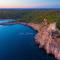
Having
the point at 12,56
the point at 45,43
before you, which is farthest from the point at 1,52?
the point at 45,43

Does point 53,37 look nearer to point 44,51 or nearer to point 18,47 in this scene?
point 44,51

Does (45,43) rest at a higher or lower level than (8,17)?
higher

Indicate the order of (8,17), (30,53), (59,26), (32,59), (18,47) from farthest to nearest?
(8,17) < (59,26) < (18,47) < (30,53) < (32,59)

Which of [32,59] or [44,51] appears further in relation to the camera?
[44,51]

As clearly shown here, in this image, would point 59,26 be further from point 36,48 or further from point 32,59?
point 32,59

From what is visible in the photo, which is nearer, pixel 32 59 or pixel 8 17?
pixel 32 59

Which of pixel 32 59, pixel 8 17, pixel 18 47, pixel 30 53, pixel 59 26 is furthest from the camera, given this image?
pixel 8 17

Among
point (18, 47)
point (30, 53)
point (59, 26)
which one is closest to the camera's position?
point (30, 53)

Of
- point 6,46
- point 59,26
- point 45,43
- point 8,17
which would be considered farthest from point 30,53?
point 8,17

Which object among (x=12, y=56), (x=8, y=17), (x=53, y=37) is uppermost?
(x=53, y=37)
